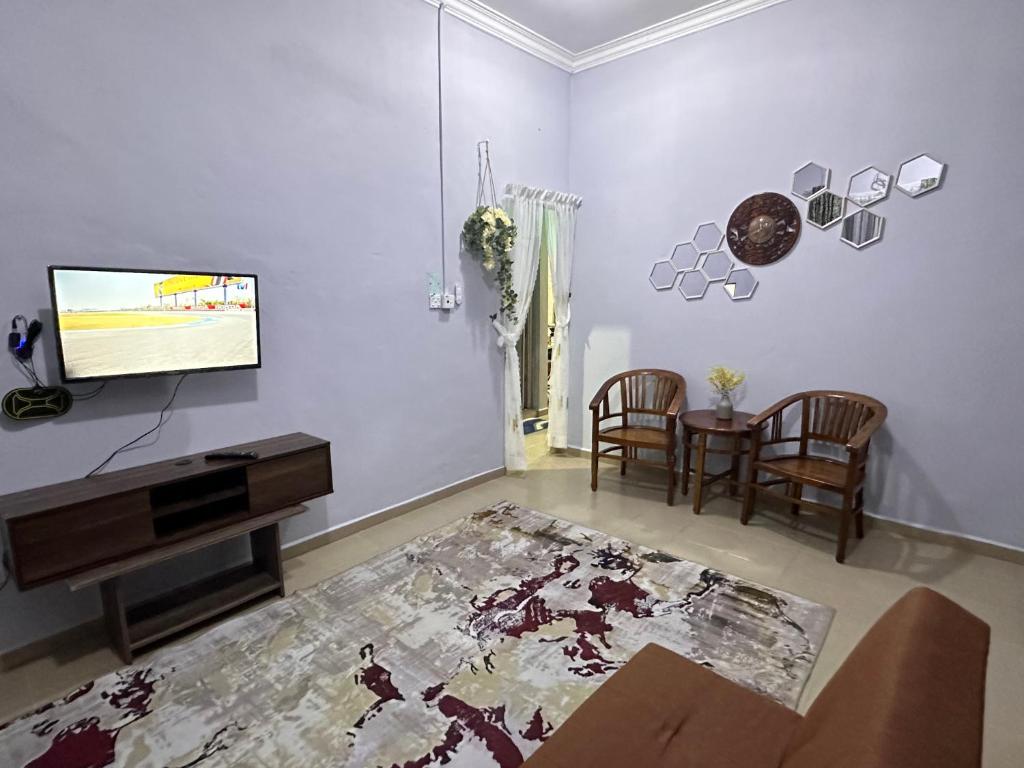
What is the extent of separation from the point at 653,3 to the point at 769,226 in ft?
5.51

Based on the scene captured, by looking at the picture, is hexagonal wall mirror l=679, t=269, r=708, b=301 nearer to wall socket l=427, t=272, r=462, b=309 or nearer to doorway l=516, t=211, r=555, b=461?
wall socket l=427, t=272, r=462, b=309

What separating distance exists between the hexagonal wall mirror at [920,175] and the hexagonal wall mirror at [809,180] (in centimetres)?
39

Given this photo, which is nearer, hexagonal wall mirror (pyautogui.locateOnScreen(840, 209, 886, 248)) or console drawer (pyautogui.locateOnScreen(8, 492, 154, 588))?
console drawer (pyautogui.locateOnScreen(8, 492, 154, 588))

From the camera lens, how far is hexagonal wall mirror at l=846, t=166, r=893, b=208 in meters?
3.04

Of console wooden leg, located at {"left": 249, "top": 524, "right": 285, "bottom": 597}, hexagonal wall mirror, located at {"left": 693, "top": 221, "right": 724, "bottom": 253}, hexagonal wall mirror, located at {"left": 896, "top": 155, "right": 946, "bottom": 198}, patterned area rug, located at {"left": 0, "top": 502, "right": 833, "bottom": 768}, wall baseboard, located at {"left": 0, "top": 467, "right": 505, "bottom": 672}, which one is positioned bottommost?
patterned area rug, located at {"left": 0, "top": 502, "right": 833, "bottom": 768}

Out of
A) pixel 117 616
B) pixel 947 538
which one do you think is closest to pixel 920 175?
pixel 947 538

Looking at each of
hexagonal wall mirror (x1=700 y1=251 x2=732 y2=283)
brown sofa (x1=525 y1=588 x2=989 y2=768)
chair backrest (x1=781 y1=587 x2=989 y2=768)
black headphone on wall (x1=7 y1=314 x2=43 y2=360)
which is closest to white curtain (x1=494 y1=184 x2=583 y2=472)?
hexagonal wall mirror (x1=700 y1=251 x2=732 y2=283)

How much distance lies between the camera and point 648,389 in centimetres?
420

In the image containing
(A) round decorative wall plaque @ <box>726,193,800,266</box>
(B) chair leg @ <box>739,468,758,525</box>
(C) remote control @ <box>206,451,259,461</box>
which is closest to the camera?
(C) remote control @ <box>206,451,259,461</box>

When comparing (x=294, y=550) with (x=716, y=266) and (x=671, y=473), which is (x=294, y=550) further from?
(x=716, y=266)

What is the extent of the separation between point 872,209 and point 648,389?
6.16 feet

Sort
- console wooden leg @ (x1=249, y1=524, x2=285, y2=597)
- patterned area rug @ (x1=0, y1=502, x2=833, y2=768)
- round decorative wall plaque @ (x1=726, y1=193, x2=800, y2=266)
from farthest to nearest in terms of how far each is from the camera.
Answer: round decorative wall plaque @ (x1=726, y1=193, x2=800, y2=266), console wooden leg @ (x1=249, y1=524, x2=285, y2=597), patterned area rug @ (x1=0, y1=502, x2=833, y2=768)

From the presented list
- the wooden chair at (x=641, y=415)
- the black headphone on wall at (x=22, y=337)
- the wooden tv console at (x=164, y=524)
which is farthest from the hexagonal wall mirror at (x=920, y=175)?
the black headphone on wall at (x=22, y=337)

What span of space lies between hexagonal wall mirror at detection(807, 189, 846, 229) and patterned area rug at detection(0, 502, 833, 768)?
7.50 feet
